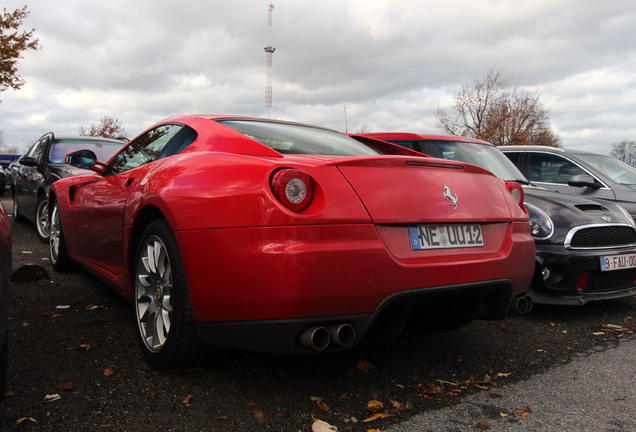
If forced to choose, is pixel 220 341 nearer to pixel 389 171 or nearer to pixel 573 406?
pixel 389 171

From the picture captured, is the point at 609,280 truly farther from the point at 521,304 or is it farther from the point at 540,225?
the point at 521,304

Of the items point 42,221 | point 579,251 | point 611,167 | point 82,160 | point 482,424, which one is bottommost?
point 482,424

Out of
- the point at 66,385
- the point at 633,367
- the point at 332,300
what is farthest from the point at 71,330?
the point at 633,367

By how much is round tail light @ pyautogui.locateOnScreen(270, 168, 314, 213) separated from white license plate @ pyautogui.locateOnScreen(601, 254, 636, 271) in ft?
9.79

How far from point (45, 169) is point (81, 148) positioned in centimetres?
54

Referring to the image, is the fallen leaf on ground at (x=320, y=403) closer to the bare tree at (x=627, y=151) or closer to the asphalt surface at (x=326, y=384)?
the asphalt surface at (x=326, y=384)

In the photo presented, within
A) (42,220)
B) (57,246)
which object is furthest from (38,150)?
(57,246)

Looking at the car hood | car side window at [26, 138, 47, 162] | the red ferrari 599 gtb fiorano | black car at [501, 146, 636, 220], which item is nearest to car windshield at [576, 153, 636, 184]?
black car at [501, 146, 636, 220]

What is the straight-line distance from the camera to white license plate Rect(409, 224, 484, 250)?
230 centimetres

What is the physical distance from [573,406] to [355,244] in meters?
1.35

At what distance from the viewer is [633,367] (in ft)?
9.78

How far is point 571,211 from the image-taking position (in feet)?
13.8

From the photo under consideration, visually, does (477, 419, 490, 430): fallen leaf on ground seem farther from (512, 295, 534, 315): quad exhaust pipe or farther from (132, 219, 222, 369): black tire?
(132, 219, 222, 369): black tire

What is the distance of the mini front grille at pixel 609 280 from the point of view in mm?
4027
